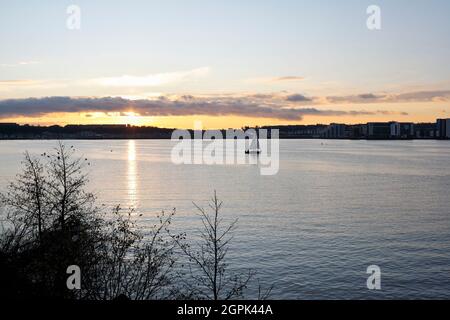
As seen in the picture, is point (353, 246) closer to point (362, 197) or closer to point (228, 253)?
point (228, 253)

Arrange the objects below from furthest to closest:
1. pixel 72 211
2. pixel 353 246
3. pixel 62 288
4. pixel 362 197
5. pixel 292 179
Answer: pixel 292 179
pixel 362 197
pixel 353 246
pixel 72 211
pixel 62 288

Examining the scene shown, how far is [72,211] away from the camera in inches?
1163

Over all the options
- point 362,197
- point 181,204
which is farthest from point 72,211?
point 362,197

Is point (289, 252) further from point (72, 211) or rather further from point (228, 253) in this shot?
point (72, 211)

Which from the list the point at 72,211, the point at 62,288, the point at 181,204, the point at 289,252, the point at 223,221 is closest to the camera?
the point at 62,288

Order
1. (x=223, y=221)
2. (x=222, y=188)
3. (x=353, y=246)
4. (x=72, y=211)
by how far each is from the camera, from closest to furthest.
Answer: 1. (x=72, y=211)
2. (x=353, y=246)
3. (x=223, y=221)
4. (x=222, y=188)

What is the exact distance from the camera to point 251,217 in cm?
6662

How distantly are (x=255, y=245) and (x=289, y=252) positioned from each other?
14.0 ft

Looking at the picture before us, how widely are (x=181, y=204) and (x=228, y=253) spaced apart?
1275 inches
